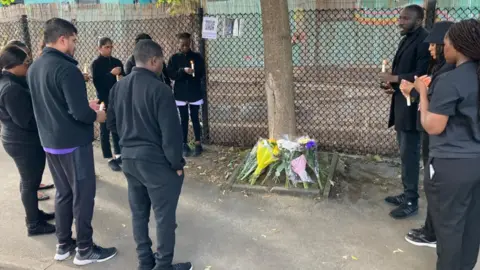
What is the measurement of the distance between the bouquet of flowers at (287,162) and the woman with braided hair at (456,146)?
198 cm

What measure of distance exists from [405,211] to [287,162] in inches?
55.3

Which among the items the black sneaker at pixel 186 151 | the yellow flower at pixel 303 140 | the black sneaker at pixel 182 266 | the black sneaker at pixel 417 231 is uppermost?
the yellow flower at pixel 303 140

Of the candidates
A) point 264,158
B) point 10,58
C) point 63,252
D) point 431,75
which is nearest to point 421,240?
point 431,75

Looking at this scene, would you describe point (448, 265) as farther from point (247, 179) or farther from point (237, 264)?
point (247, 179)

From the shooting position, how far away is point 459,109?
2.59 metres

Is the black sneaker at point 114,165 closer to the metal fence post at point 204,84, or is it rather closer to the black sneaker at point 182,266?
the metal fence post at point 204,84

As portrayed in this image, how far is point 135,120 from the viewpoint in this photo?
2.94 meters

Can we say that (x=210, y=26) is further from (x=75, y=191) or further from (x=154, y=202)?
(x=154, y=202)

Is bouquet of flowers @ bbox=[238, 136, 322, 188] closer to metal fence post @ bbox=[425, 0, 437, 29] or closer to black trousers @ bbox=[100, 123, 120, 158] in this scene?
black trousers @ bbox=[100, 123, 120, 158]

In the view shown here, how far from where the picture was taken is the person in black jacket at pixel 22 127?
362 cm

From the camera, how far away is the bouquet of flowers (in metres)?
4.78

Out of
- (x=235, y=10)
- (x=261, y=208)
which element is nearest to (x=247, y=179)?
(x=261, y=208)

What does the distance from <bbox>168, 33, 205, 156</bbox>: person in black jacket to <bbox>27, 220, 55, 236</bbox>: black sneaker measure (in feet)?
8.09

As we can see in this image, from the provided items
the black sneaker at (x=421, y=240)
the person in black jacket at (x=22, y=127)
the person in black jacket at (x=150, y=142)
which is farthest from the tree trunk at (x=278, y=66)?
the person in black jacket at (x=22, y=127)
